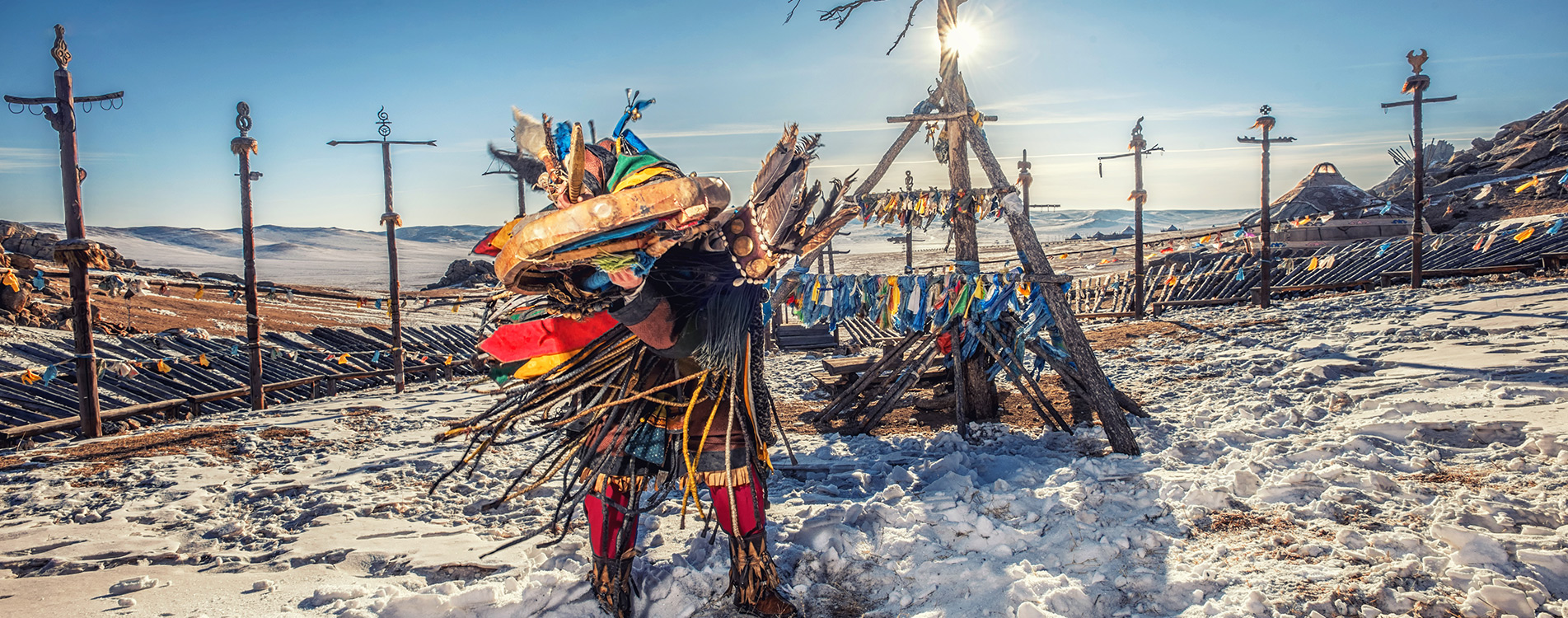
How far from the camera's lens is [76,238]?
7355mm

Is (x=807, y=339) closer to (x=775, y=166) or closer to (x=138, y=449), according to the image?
(x=138, y=449)

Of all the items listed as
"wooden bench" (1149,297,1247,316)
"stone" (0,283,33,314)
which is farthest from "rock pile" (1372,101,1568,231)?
"stone" (0,283,33,314)

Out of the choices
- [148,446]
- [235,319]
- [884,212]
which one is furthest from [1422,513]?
[235,319]

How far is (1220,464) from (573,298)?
3894 millimetres

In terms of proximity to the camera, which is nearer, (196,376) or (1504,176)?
(196,376)

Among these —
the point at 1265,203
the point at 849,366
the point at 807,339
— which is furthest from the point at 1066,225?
the point at 849,366

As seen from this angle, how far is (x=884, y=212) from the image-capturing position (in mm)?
6863

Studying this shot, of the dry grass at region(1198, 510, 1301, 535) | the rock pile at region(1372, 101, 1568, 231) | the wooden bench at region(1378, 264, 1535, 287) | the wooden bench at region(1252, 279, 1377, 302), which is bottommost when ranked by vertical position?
the dry grass at region(1198, 510, 1301, 535)

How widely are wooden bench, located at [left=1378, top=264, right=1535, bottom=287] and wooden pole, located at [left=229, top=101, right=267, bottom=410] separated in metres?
20.6

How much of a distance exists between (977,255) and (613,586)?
4.70m

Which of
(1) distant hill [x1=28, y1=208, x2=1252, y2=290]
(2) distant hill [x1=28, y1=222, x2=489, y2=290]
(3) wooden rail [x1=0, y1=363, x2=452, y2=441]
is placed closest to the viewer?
(3) wooden rail [x1=0, y1=363, x2=452, y2=441]

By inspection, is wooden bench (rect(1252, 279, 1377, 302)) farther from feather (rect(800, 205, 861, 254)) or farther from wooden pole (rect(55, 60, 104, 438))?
wooden pole (rect(55, 60, 104, 438))

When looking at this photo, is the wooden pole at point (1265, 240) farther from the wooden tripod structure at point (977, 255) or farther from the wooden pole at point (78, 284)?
the wooden pole at point (78, 284)

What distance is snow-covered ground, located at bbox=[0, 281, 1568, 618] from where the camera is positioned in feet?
9.11
